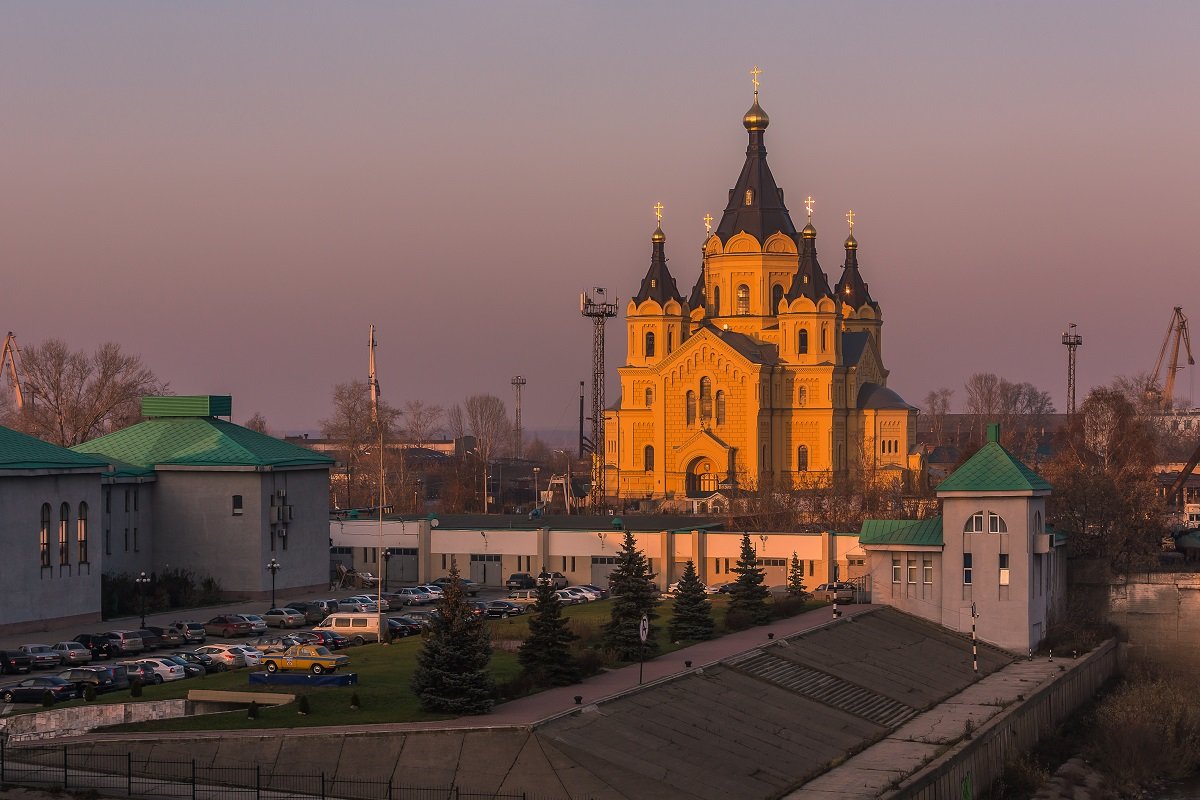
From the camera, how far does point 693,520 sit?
89688mm

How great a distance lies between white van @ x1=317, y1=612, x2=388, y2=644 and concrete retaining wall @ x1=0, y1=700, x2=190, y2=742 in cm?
1556

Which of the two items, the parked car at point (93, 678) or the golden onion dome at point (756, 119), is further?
the golden onion dome at point (756, 119)

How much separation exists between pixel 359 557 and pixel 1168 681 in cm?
3729

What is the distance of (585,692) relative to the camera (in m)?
43.3

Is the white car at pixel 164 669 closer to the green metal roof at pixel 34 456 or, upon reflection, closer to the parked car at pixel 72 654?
the parked car at pixel 72 654

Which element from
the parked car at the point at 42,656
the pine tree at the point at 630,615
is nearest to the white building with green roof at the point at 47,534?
the parked car at the point at 42,656

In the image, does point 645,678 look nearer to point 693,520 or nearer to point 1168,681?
point 1168,681

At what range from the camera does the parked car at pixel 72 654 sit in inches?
2025

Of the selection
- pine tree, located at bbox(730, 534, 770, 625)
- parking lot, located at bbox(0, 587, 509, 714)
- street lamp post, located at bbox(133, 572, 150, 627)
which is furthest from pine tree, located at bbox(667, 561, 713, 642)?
street lamp post, located at bbox(133, 572, 150, 627)

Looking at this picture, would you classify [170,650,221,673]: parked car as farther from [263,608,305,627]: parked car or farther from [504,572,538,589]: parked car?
[504,572,538,589]: parked car

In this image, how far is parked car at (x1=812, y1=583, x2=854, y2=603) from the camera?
6706 centimetres

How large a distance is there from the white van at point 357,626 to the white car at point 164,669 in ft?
28.7

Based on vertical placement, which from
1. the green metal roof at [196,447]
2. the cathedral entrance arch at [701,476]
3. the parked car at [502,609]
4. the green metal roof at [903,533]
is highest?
the green metal roof at [196,447]

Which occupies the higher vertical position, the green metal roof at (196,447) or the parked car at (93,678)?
the green metal roof at (196,447)
